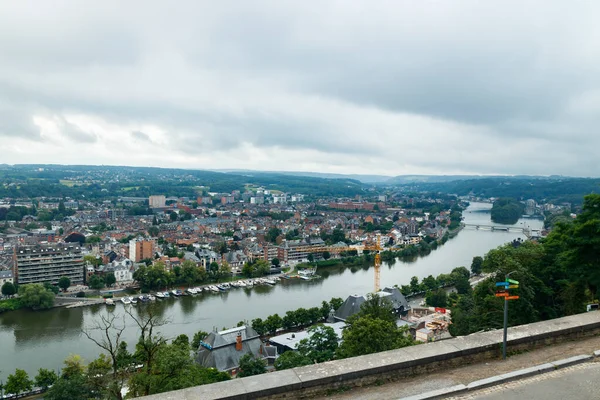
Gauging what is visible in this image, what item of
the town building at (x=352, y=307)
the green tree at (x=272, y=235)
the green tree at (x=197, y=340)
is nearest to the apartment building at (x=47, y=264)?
the green tree at (x=197, y=340)

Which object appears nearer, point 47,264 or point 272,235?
point 47,264

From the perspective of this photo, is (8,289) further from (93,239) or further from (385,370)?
(385,370)

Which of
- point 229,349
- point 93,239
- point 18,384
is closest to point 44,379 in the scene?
point 18,384

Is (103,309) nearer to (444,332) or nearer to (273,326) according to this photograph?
(273,326)

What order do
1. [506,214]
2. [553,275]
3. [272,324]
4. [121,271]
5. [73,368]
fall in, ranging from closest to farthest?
1. [553,275]
2. [73,368]
3. [272,324]
4. [121,271]
5. [506,214]

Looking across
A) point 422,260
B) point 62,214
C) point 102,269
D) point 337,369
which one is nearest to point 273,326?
point 337,369

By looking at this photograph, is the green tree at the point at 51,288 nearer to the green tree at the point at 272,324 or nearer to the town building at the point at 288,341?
the green tree at the point at 272,324

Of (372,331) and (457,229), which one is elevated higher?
(372,331)
